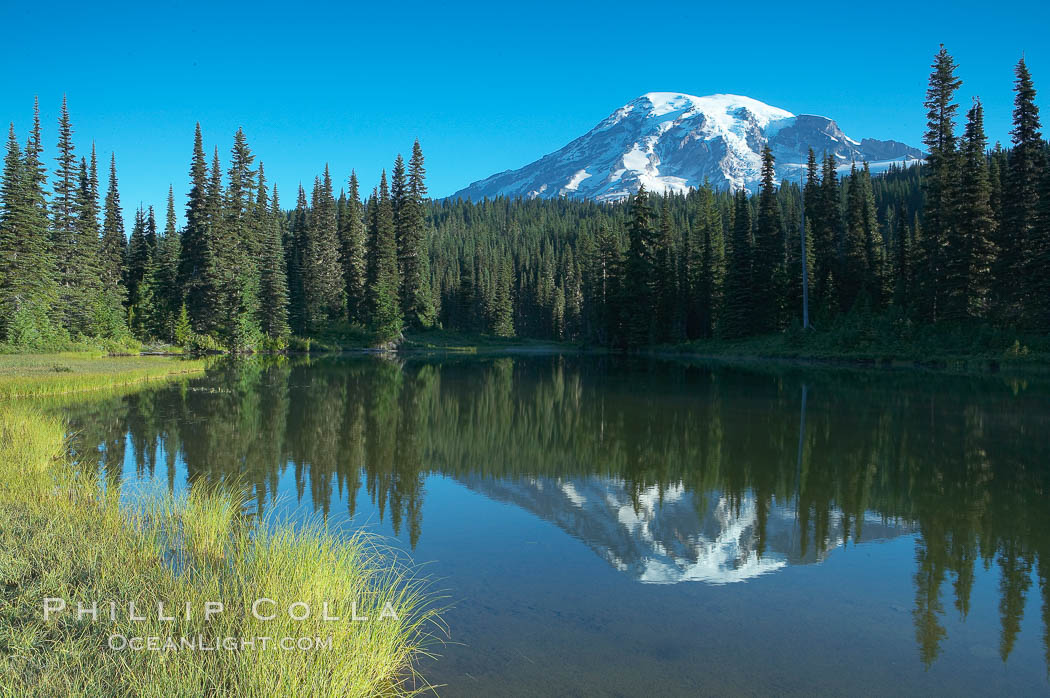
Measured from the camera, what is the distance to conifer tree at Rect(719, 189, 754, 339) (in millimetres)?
61094

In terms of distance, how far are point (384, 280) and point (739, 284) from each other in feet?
116

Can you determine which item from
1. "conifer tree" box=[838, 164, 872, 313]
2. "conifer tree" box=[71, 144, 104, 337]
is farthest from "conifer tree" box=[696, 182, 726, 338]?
"conifer tree" box=[71, 144, 104, 337]

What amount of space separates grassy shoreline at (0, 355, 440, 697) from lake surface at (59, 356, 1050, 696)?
0.96 metres

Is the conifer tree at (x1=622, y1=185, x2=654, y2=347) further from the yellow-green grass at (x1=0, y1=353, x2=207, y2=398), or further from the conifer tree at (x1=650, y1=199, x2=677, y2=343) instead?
the yellow-green grass at (x1=0, y1=353, x2=207, y2=398)

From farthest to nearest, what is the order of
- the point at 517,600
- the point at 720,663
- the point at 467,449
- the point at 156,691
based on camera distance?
the point at 467,449 → the point at 517,600 → the point at 720,663 → the point at 156,691

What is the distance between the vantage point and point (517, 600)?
23.6ft

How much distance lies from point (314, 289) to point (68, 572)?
231ft

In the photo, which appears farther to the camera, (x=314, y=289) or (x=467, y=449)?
(x=314, y=289)

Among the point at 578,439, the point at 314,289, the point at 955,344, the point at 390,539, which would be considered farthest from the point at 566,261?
the point at 390,539

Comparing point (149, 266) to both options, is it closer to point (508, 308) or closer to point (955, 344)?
point (508, 308)

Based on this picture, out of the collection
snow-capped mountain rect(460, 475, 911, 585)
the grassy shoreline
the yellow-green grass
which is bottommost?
snow-capped mountain rect(460, 475, 911, 585)

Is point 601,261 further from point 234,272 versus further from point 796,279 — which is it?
point 234,272

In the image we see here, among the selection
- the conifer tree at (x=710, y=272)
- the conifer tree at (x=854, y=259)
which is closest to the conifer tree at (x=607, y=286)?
the conifer tree at (x=710, y=272)

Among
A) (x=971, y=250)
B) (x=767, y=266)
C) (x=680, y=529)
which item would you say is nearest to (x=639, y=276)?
(x=767, y=266)
